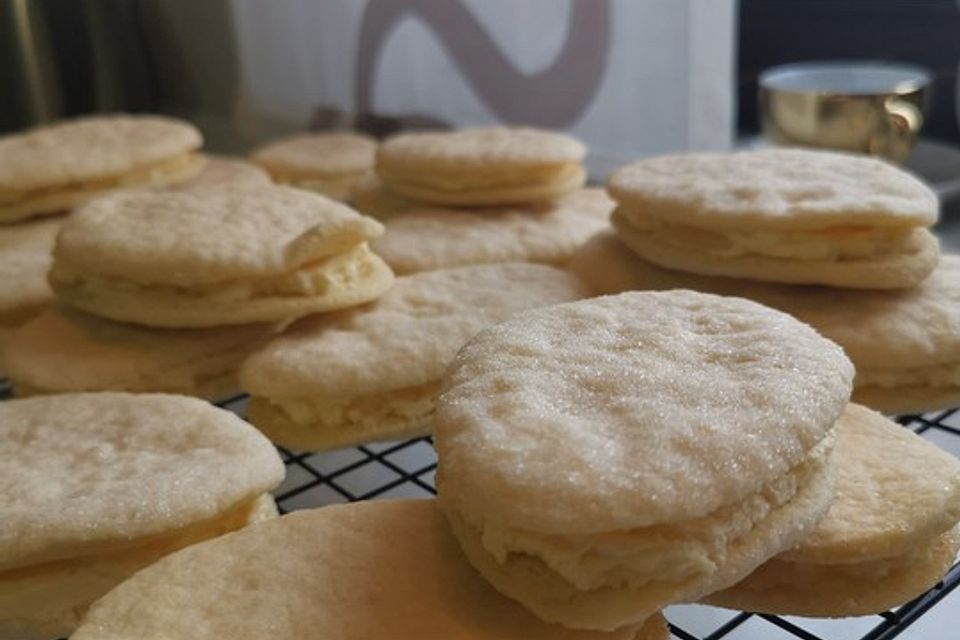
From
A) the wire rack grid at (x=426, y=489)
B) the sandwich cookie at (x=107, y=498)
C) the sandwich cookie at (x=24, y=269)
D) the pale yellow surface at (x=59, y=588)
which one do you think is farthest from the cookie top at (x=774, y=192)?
the sandwich cookie at (x=24, y=269)

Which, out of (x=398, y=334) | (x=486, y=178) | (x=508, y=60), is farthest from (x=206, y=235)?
(x=508, y=60)

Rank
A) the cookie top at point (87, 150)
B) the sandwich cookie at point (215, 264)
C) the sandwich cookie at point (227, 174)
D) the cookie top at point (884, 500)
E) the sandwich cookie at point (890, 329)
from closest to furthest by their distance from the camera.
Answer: the cookie top at point (884, 500)
the sandwich cookie at point (890, 329)
the sandwich cookie at point (215, 264)
the cookie top at point (87, 150)
the sandwich cookie at point (227, 174)

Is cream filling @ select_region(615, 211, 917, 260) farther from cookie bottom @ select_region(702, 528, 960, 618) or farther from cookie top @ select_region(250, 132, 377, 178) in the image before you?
cookie top @ select_region(250, 132, 377, 178)

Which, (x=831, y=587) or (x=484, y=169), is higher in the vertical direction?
(x=484, y=169)

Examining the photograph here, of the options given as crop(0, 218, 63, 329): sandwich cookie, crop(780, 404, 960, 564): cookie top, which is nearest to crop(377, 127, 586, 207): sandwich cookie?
crop(0, 218, 63, 329): sandwich cookie

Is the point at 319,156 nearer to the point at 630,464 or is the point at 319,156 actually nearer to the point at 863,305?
the point at 863,305

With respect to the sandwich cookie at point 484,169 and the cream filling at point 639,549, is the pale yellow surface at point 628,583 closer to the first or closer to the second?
the cream filling at point 639,549

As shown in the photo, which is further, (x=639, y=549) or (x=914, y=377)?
(x=914, y=377)
